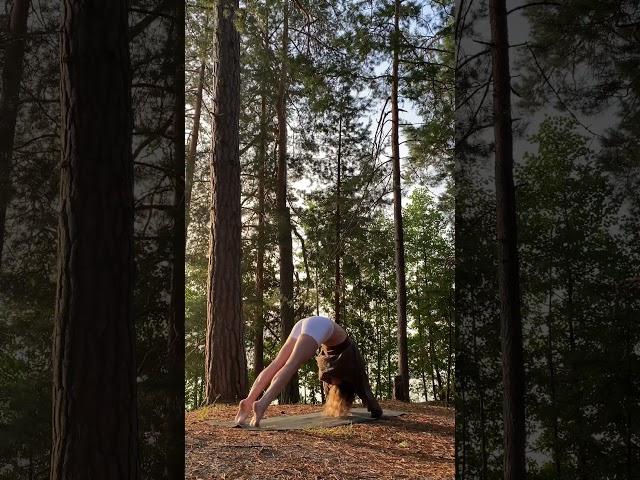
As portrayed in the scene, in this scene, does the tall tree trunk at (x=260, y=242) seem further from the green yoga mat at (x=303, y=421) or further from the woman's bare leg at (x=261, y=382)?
the woman's bare leg at (x=261, y=382)

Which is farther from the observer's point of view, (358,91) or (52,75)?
(358,91)

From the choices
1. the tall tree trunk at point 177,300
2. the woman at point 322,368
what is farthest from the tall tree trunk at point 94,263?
the woman at point 322,368

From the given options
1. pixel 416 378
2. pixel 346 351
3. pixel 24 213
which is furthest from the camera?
pixel 416 378

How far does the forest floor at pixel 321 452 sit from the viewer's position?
145 inches

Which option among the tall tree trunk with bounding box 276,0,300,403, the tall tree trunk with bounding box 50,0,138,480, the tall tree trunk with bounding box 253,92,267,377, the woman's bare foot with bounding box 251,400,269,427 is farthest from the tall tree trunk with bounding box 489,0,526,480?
the tall tree trunk with bounding box 253,92,267,377

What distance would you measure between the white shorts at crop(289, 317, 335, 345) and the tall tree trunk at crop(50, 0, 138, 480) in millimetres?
2967

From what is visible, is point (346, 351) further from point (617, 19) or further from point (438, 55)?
point (438, 55)

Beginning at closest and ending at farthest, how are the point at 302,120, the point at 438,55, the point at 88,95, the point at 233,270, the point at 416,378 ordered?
the point at 88,95 → the point at 233,270 → the point at 438,55 → the point at 302,120 → the point at 416,378

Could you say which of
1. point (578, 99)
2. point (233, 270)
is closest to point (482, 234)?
point (578, 99)

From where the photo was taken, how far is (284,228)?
11.3 metres

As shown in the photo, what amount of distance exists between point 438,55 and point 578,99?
7.07 metres

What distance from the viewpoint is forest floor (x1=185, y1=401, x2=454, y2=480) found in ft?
12.1

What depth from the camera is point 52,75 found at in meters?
2.64

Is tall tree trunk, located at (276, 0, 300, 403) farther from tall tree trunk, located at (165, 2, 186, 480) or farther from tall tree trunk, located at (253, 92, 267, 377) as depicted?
tall tree trunk, located at (165, 2, 186, 480)
